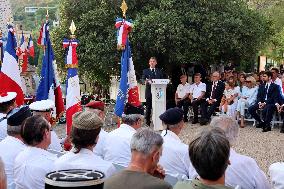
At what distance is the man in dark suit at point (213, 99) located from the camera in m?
13.8

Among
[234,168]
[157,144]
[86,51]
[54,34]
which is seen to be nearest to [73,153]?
[157,144]

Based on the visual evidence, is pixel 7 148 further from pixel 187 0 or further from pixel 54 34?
pixel 54 34

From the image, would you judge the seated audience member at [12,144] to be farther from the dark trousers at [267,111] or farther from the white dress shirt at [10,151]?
the dark trousers at [267,111]

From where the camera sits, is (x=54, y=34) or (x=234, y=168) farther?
(x=54, y=34)

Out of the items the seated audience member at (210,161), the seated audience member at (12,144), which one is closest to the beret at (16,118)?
the seated audience member at (12,144)

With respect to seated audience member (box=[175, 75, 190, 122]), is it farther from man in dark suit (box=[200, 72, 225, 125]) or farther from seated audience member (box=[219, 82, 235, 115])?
seated audience member (box=[219, 82, 235, 115])

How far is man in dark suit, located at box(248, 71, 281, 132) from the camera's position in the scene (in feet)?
42.0

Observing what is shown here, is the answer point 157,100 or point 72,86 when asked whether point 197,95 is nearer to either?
point 157,100

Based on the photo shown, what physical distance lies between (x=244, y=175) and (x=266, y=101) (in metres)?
9.23

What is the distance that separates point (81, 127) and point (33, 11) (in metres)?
87.1

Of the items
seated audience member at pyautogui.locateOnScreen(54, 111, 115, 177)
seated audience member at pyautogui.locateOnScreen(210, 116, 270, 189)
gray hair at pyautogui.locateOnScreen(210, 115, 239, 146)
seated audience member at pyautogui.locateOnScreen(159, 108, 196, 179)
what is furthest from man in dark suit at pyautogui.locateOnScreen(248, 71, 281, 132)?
seated audience member at pyautogui.locateOnScreen(54, 111, 115, 177)

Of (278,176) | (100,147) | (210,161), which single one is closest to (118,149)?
(100,147)

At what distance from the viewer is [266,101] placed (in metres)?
13.0

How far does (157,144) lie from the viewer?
338 centimetres
